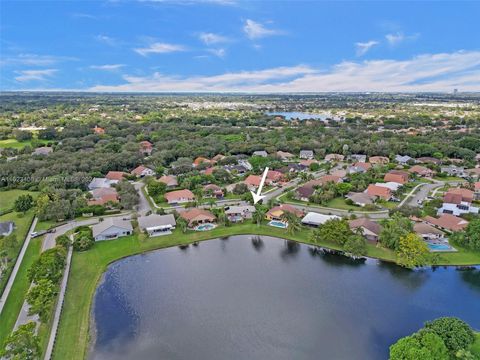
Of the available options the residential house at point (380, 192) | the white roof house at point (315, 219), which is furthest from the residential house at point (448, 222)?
the white roof house at point (315, 219)

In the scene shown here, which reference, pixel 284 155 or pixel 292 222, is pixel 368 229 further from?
pixel 284 155

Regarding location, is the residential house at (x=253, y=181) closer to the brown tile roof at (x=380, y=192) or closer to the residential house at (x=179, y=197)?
the residential house at (x=179, y=197)

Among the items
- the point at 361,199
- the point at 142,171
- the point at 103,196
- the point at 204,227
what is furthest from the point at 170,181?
the point at 361,199

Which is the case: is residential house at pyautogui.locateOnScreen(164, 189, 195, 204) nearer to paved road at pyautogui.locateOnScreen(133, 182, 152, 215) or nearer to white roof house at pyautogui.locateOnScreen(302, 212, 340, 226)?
paved road at pyautogui.locateOnScreen(133, 182, 152, 215)

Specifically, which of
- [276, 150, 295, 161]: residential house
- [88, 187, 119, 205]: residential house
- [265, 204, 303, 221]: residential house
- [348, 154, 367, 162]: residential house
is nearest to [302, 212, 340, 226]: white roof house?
[265, 204, 303, 221]: residential house

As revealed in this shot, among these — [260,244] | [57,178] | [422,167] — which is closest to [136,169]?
[57,178]

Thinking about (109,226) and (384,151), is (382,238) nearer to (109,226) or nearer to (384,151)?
(109,226)
